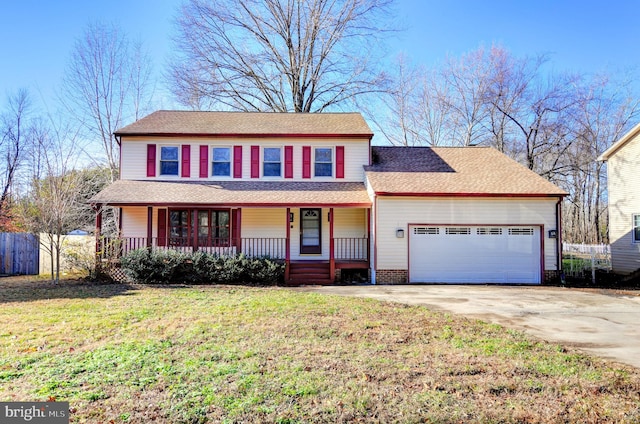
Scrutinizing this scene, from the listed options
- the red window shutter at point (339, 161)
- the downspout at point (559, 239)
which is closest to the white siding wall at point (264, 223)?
the red window shutter at point (339, 161)

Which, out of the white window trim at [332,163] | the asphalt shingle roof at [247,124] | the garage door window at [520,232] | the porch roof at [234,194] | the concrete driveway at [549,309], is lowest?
the concrete driveway at [549,309]

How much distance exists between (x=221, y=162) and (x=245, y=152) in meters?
1.05

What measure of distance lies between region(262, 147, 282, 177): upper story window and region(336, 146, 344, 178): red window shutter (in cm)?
232

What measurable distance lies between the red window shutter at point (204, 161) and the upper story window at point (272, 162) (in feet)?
7.38

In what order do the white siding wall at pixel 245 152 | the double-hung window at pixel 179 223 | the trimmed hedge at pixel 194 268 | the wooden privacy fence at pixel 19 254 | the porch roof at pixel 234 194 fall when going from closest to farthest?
the trimmed hedge at pixel 194 268
the porch roof at pixel 234 194
the wooden privacy fence at pixel 19 254
the double-hung window at pixel 179 223
the white siding wall at pixel 245 152

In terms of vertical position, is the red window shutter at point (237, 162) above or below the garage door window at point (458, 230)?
above

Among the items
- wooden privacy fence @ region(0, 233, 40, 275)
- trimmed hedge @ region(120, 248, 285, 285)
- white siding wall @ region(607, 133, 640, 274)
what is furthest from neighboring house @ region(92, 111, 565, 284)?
white siding wall @ region(607, 133, 640, 274)

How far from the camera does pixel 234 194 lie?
14062 mm

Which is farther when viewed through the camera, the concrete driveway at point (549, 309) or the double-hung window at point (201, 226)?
the double-hung window at point (201, 226)

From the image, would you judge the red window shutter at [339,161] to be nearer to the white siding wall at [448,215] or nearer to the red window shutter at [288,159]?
the red window shutter at [288,159]

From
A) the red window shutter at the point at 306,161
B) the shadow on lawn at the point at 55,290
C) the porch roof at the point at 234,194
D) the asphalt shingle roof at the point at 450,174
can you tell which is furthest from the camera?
the red window shutter at the point at 306,161

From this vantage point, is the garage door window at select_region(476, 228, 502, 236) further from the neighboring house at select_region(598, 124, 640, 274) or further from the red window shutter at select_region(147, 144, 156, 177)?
the red window shutter at select_region(147, 144, 156, 177)

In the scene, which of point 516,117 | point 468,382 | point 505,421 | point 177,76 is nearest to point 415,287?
point 468,382

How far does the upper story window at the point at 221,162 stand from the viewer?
50.4ft
